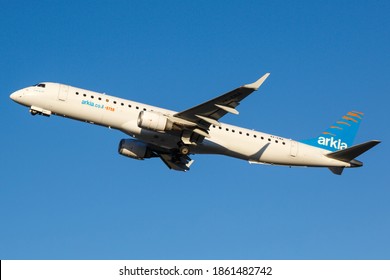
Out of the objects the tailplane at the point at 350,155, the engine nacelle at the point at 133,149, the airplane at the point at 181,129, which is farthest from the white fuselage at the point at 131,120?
the engine nacelle at the point at 133,149

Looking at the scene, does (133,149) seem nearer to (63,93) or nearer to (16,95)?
(63,93)

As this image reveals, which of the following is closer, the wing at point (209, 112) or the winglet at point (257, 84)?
the winglet at point (257, 84)

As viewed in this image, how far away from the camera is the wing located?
158 ft

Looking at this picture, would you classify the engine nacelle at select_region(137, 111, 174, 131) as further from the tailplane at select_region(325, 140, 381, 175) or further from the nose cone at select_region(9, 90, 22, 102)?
the tailplane at select_region(325, 140, 381, 175)

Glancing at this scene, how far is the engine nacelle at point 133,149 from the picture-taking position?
55.9 metres

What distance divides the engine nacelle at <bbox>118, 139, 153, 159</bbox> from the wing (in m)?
4.94

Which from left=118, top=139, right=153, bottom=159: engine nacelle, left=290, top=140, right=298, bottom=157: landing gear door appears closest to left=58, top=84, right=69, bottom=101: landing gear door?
left=118, top=139, right=153, bottom=159: engine nacelle

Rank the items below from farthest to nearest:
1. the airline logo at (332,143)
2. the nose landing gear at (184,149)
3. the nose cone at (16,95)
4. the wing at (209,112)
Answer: the airline logo at (332,143), the nose landing gear at (184,149), the nose cone at (16,95), the wing at (209,112)

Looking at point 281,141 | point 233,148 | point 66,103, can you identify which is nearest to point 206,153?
point 233,148

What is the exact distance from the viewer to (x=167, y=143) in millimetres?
53250

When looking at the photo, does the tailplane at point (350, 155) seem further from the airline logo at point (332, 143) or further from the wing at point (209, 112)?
the wing at point (209, 112)

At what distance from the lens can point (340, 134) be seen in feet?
193
